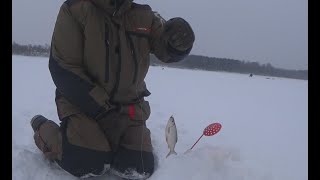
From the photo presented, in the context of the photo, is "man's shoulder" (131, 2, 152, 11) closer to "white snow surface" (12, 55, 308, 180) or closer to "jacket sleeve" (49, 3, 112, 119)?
"jacket sleeve" (49, 3, 112, 119)

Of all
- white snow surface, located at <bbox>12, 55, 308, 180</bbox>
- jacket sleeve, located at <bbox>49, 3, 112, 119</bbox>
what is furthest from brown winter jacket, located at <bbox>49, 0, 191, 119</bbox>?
white snow surface, located at <bbox>12, 55, 308, 180</bbox>

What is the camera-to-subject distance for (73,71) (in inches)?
112

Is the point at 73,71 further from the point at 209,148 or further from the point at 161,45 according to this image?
the point at 209,148

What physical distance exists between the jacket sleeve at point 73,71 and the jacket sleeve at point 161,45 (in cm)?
53

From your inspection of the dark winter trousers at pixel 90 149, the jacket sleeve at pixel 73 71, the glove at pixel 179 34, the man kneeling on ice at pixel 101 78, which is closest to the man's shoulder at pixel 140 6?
the man kneeling on ice at pixel 101 78

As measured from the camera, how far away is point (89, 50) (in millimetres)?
2840

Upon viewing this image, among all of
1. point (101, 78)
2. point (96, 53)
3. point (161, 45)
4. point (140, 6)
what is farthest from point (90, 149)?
point (140, 6)

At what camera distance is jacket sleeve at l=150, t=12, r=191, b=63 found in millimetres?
2936

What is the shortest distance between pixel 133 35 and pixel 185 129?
1739mm

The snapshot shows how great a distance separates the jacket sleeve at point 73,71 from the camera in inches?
111

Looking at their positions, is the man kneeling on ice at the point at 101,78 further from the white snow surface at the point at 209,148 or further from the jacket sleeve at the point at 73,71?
the white snow surface at the point at 209,148

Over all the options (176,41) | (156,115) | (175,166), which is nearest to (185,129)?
(156,115)

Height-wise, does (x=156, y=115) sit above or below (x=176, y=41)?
below
